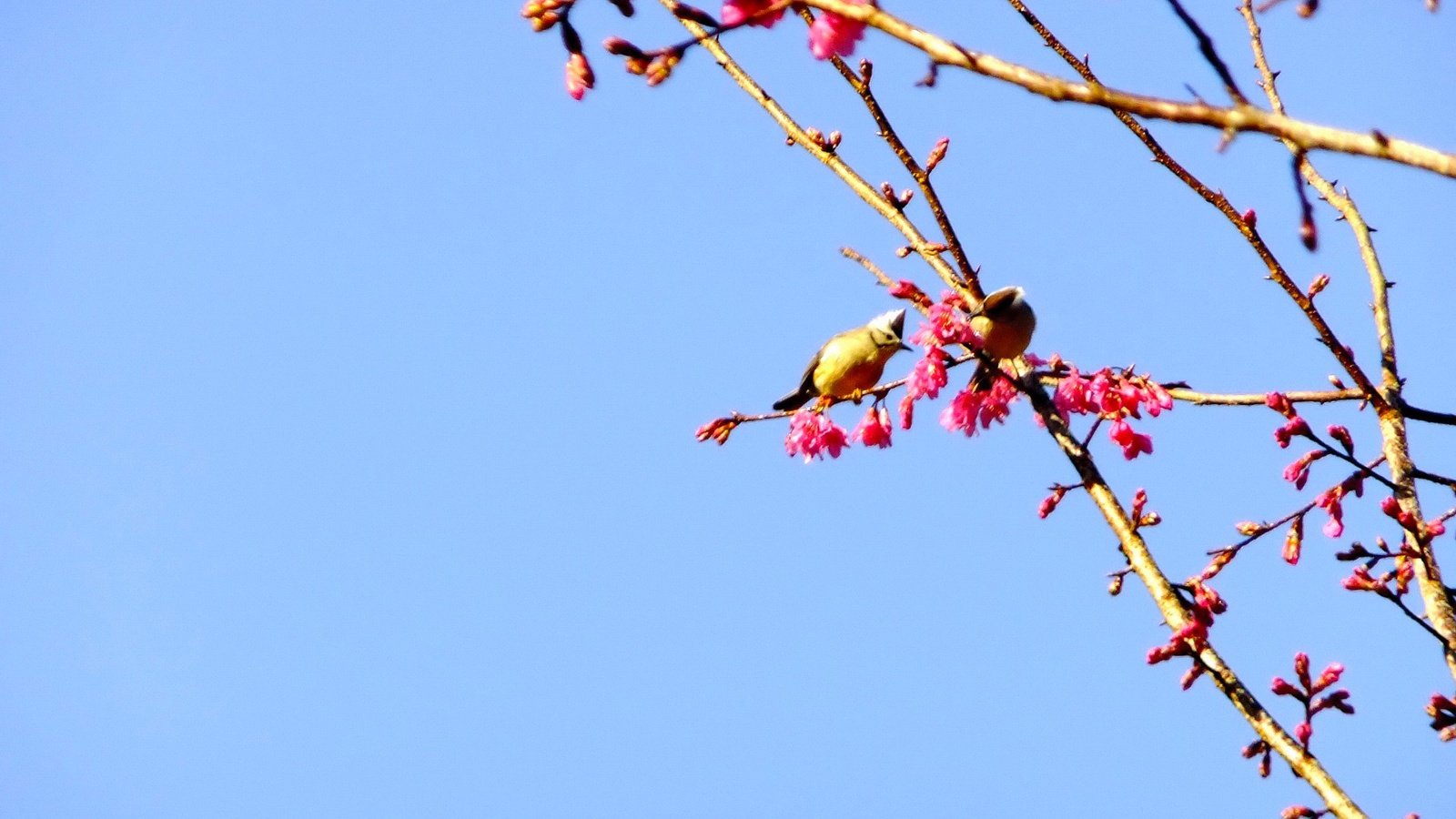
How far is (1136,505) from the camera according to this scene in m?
3.41

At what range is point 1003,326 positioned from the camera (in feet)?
16.5

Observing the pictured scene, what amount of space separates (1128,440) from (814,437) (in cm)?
121

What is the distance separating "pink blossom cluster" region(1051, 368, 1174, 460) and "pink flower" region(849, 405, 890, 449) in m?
0.66

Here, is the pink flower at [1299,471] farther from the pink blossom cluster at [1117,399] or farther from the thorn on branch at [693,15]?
the thorn on branch at [693,15]

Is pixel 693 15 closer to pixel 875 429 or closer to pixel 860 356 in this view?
pixel 875 429

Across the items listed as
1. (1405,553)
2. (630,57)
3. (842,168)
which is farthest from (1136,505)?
(630,57)

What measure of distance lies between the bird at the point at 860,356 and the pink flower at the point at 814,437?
1.15 meters

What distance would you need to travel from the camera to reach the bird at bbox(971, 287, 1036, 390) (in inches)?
174

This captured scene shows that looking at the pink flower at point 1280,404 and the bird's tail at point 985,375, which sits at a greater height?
the bird's tail at point 985,375

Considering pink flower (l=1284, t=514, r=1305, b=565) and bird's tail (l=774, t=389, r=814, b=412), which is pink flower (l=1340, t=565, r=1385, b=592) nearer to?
pink flower (l=1284, t=514, r=1305, b=565)

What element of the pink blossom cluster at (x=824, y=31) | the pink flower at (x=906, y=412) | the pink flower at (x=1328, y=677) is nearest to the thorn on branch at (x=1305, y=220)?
the pink blossom cluster at (x=824, y=31)

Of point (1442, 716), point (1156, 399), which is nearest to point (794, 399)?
point (1156, 399)

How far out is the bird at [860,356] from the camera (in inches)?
245

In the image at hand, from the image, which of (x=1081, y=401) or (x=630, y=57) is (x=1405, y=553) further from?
(x=630, y=57)
